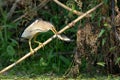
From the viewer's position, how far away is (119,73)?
4.44 meters

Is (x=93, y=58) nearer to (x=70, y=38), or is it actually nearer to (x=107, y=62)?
(x=107, y=62)

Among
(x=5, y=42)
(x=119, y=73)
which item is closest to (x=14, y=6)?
(x=5, y=42)

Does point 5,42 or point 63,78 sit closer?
point 63,78

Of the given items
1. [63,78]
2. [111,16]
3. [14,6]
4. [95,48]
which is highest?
[14,6]

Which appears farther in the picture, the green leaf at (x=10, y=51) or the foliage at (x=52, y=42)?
the green leaf at (x=10, y=51)

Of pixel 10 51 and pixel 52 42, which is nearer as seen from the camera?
pixel 10 51

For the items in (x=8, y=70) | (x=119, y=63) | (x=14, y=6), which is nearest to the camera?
(x=119, y=63)

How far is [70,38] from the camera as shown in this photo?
4.93 m

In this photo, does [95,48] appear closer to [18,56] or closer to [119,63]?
[119,63]

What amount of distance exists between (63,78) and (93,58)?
1.36 feet

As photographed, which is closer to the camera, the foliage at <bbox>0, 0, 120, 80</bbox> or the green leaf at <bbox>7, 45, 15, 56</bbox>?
the foliage at <bbox>0, 0, 120, 80</bbox>

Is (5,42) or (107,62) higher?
(5,42)

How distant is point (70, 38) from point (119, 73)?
32.8 inches

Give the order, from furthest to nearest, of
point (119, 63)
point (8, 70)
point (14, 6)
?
point (14, 6)
point (8, 70)
point (119, 63)
